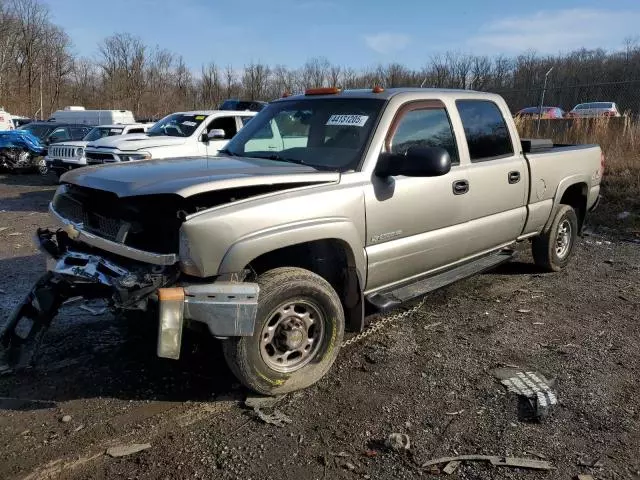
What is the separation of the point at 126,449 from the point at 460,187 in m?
3.08

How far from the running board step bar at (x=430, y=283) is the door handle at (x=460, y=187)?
706mm

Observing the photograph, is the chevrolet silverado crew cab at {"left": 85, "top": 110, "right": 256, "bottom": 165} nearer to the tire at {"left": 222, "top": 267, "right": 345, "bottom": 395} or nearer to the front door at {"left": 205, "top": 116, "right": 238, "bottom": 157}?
the front door at {"left": 205, "top": 116, "right": 238, "bottom": 157}

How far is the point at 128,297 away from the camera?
2963 mm

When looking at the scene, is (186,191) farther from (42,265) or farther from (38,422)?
(42,265)

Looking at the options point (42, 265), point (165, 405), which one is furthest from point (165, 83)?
point (165, 405)

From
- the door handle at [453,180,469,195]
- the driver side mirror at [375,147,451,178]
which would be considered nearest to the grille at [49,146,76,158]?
the door handle at [453,180,469,195]

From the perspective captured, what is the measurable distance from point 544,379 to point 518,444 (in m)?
0.92

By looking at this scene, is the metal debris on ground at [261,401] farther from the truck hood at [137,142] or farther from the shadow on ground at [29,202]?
the shadow on ground at [29,202]

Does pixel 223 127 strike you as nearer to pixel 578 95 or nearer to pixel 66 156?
pixel 66 156

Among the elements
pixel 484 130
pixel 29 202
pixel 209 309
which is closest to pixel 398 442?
pixel 209 309

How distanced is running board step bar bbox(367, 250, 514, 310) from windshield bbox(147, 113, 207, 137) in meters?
8.01

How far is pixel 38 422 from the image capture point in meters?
3.13

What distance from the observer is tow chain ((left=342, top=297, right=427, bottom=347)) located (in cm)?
436

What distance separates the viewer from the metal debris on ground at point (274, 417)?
3166 mm
